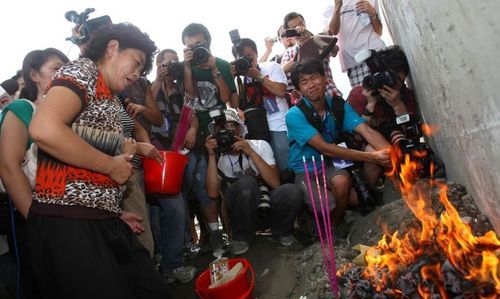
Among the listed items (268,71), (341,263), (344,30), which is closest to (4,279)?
(341,263)

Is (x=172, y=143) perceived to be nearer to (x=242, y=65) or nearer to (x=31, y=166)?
(x=242, y=65)

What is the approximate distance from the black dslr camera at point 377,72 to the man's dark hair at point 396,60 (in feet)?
0.08

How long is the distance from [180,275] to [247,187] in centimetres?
122

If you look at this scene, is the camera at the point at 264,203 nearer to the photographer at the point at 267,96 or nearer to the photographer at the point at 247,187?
the photographer at the point at 247,187

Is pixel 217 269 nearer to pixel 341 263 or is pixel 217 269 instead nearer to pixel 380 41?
pixel 341 263

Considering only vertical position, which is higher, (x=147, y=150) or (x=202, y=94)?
(x=202, y=94)

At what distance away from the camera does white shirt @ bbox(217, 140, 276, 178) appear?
459cm

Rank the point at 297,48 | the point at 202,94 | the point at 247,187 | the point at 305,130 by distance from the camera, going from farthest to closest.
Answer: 1. the point at 297,48
2. the point at 202,94
3. the point at 247,187
4. the point at 305,130

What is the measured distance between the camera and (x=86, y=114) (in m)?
2.07

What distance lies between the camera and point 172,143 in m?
4.59

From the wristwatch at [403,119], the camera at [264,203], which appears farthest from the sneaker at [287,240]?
the wristwatch at [403,119]

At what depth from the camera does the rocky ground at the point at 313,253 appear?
3192mm

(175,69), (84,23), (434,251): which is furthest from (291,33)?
(434,251)

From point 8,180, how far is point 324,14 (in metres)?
4.61
